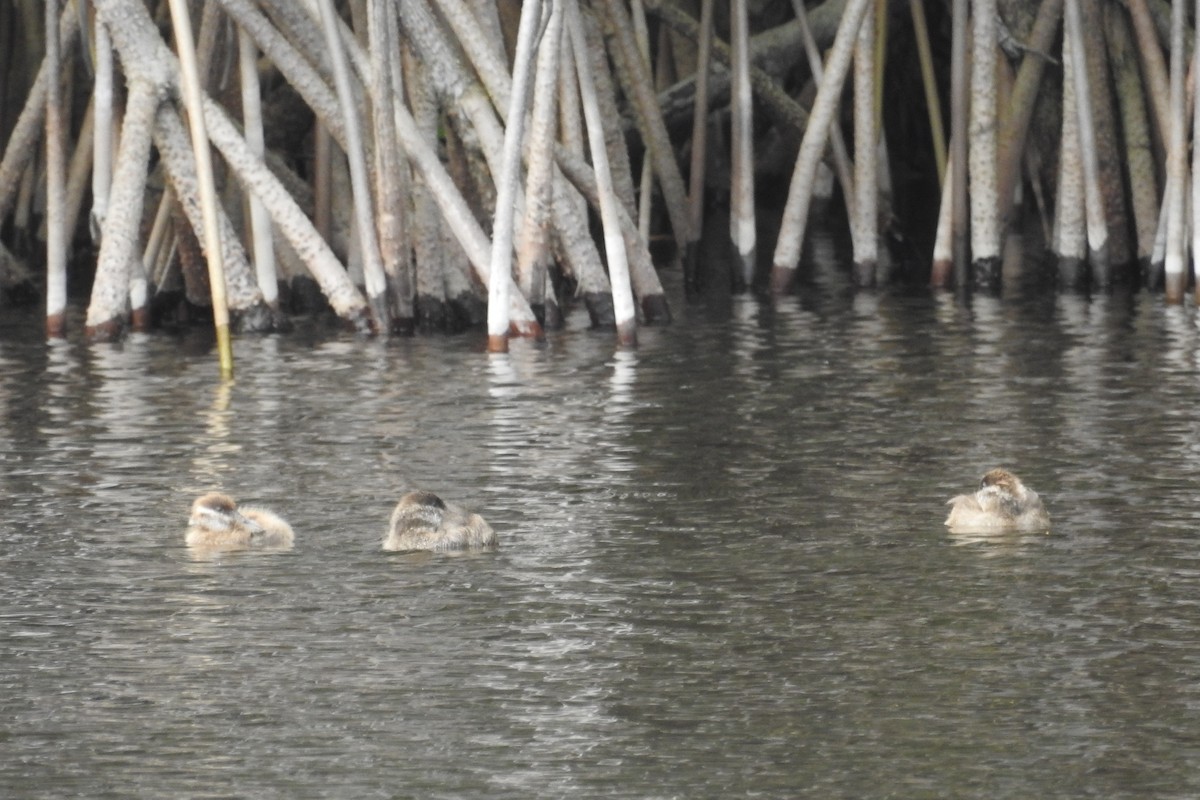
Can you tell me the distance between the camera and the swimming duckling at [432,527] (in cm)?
848

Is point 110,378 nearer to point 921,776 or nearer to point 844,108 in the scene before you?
point 921,776

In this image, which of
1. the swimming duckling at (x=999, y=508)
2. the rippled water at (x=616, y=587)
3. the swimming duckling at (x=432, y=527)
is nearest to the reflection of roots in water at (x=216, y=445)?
the rippled water at (x=616, y=587)

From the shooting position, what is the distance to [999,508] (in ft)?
28.2

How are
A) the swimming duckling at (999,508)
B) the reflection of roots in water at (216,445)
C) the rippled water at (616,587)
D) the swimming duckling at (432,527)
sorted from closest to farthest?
the rippled water at (616,587) < the swimming duckling at (432,527) < the swimming duckling at (999,508) < the reflection of roots in water at (216,445)

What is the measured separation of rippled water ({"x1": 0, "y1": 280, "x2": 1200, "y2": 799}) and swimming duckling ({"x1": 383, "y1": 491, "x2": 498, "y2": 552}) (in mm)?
78

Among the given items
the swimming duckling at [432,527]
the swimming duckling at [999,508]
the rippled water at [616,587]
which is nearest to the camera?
the rippled water at [616,587]

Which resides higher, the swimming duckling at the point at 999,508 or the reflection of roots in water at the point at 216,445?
the reflection of roots in water at the point at 216,445

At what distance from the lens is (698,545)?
8617mm

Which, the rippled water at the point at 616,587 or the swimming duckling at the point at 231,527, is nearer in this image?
the rippled water at the point at 616,587

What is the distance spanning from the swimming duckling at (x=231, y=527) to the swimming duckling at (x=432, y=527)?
45 cm

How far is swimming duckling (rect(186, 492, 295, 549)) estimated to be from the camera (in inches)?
337

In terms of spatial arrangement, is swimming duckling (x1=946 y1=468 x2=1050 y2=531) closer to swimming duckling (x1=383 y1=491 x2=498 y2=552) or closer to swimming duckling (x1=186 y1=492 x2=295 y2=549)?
swimming duckling (x1=383 y1=491 x2=498 y2=552)

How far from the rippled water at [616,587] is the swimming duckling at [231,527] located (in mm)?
92

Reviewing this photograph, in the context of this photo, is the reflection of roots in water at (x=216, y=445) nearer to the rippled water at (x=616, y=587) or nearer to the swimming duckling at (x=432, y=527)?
the rippled water at (x=616, y=587)
